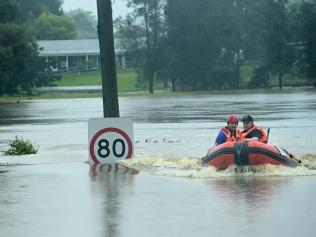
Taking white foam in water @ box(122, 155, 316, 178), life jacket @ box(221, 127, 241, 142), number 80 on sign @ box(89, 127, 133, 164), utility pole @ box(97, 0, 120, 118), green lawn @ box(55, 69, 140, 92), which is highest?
utility pole @ box(97, 0, 120, 118)

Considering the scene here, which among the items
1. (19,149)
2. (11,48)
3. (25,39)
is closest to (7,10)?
(25,39)

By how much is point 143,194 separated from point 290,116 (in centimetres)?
2596

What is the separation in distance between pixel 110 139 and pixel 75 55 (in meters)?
126

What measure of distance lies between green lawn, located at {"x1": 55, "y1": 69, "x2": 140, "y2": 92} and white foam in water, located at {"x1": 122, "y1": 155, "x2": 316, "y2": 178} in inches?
3657

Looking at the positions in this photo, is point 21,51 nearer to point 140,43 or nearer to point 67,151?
point 140,43

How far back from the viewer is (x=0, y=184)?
1631cm

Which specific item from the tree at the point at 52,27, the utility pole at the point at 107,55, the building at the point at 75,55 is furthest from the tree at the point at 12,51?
the tree at the point at 52,27

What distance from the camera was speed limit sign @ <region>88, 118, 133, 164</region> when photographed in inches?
750

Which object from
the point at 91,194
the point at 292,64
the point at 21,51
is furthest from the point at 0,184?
the point at 292,64

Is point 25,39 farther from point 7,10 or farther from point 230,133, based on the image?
point 230,133

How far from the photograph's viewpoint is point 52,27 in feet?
522

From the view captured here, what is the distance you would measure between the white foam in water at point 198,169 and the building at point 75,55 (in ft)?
387

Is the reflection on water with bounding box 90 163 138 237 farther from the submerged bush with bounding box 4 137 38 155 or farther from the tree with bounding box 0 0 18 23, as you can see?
the tree with bounding box 0 0 18 23

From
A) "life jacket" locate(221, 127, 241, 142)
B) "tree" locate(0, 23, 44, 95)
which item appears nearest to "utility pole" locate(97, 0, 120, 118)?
"life jacket" locate(221, 127, 241, 142)
